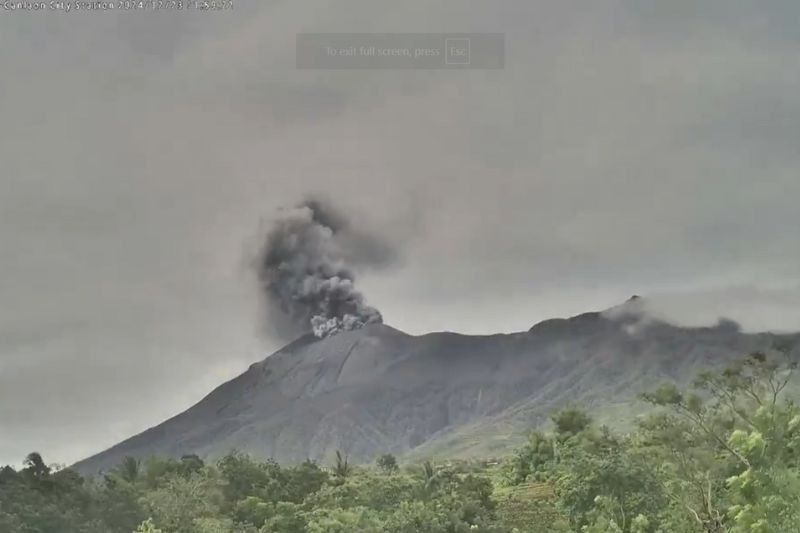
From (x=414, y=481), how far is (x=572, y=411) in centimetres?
939

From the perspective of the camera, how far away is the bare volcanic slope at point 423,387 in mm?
58562

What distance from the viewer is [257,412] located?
206ft

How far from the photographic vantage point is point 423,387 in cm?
7331

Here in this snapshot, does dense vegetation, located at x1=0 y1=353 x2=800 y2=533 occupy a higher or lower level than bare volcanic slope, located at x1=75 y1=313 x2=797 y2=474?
lower

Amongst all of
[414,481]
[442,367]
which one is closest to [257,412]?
[442,367]

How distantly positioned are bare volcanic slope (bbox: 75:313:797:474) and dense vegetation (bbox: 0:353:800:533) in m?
36.4

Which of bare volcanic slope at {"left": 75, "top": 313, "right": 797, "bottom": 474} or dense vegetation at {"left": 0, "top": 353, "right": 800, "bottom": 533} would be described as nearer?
dense vegetation at {"left": 0, "top": 353, "right": 800, "bottom": 533}

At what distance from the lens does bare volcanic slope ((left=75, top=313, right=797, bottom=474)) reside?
5856 centimetres

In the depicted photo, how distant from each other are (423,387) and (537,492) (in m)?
56.2

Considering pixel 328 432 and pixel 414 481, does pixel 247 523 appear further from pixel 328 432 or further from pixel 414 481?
pixel 328 432

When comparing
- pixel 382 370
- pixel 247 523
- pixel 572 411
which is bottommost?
pixel 247 523

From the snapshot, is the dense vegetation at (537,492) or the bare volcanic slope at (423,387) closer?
the dense vegetation at (537,492)

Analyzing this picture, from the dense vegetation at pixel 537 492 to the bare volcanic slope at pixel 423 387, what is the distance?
36.4 m

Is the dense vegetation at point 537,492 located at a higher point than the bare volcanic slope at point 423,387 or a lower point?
lower
